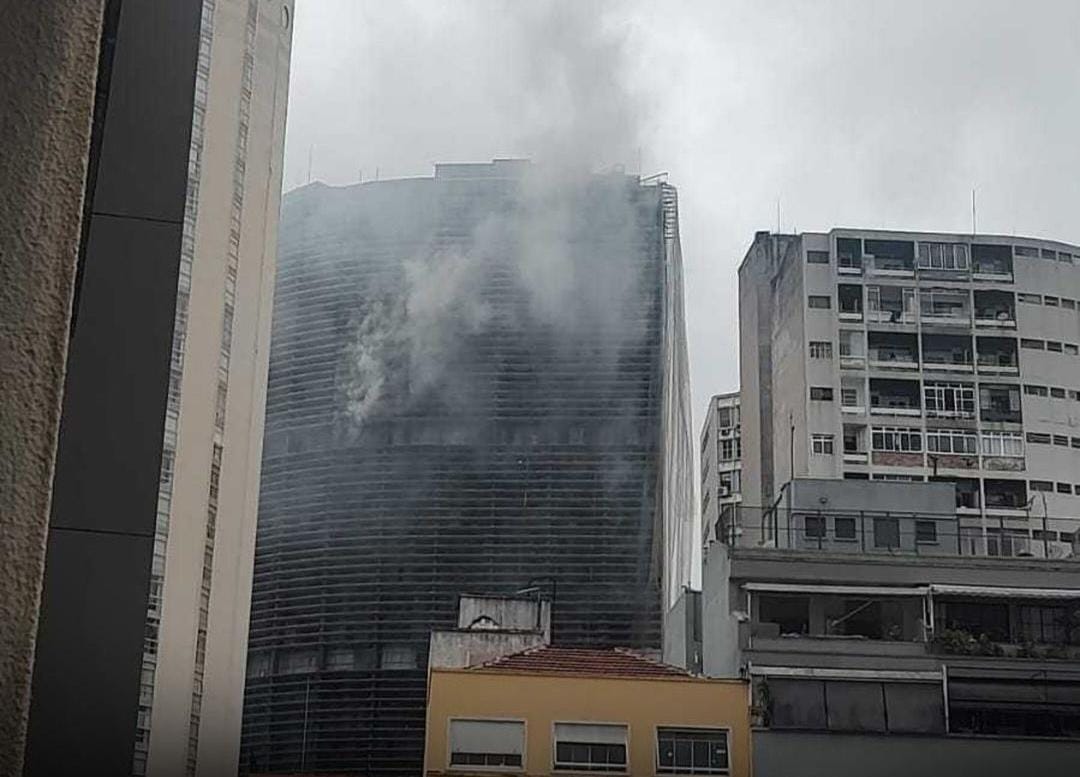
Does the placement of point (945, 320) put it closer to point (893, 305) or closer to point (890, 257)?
point (893, 305)

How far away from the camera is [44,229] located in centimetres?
42

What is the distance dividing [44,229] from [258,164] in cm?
921

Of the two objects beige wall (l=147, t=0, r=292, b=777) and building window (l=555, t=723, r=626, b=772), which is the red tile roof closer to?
building window (l=555, t=723, r=626, b=772)

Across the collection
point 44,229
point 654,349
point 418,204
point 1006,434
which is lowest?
point 44,229

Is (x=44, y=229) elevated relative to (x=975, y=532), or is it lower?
lower

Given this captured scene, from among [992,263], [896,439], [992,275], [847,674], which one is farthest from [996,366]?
[847,674]

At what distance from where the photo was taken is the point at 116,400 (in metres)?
1.09

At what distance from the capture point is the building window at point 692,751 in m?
8.11

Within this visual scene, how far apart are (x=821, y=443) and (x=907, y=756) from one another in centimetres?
588

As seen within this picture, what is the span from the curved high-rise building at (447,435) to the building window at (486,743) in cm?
1229

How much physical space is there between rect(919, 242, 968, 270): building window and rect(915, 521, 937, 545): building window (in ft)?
14.5

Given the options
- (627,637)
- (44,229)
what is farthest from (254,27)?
(627,637)

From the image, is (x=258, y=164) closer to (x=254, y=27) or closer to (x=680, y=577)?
(x=254, y=27)

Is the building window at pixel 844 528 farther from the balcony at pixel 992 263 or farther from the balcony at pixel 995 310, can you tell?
the balcony at pixel 992 263
